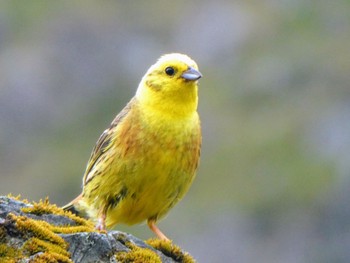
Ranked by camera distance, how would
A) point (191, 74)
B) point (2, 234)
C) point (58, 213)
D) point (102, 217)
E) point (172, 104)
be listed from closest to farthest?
point (2, 234), point (58, 213), point (102, 217), point (172, 104), point (191, 74)

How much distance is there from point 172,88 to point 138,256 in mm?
3239

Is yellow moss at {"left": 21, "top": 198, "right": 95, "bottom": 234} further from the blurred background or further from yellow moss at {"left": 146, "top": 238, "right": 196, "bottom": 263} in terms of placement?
the blurred background

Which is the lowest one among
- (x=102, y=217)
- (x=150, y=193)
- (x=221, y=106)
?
(x=102, y=217)

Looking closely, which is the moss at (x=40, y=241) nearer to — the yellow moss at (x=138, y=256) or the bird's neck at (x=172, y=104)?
the yellow moss at (x=138, y=256)

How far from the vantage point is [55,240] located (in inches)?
437

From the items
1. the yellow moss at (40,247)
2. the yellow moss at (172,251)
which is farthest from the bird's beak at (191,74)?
the yellow moss at (40,247)

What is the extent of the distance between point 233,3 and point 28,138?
1797cm

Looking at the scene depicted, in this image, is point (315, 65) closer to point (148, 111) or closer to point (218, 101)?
point (218, 101)

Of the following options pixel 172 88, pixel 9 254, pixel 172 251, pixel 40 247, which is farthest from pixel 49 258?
pixel 172 88

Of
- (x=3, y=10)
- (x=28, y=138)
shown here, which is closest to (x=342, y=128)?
(x=28, y=138)

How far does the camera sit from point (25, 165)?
60.1 m

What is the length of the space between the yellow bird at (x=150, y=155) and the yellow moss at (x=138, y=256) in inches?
65.6

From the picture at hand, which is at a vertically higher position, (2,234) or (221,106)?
(221,106)

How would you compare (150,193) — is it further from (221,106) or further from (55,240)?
(221,106)
